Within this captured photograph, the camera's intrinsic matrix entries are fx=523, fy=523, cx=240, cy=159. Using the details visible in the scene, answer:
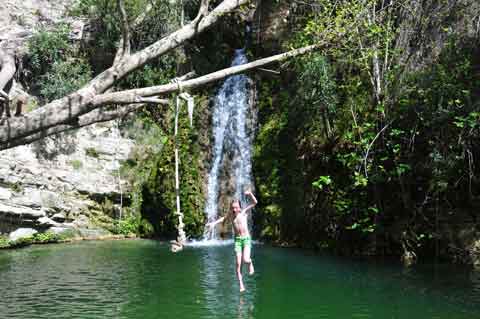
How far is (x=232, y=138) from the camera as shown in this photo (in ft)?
75.5

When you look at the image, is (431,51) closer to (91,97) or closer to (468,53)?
(468,53)

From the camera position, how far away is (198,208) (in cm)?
2183

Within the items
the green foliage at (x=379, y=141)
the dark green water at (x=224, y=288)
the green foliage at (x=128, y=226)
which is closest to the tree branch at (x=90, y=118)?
the dark green water at (x=224, y=288)

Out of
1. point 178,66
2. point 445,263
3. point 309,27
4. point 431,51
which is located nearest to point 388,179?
point 445,263

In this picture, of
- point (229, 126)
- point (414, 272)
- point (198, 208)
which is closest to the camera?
point (414, 272)

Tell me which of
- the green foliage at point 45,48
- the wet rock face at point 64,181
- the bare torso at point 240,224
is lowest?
the bare torso at point 240,224

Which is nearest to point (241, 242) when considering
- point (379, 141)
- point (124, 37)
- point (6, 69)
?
point (124, 37)

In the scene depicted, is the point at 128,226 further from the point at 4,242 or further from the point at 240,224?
the point at 240,224

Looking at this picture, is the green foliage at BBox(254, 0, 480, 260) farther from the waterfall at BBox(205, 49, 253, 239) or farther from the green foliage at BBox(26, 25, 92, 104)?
the green foliage at BBox(26, 25, 92, 104)

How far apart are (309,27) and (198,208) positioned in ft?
38.0

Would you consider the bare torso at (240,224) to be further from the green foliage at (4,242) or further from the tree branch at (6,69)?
the green foliage at (4,242)

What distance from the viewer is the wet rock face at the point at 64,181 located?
66.7 ft

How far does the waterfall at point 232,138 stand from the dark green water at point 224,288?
5.40 m

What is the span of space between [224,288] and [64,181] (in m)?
13.1
